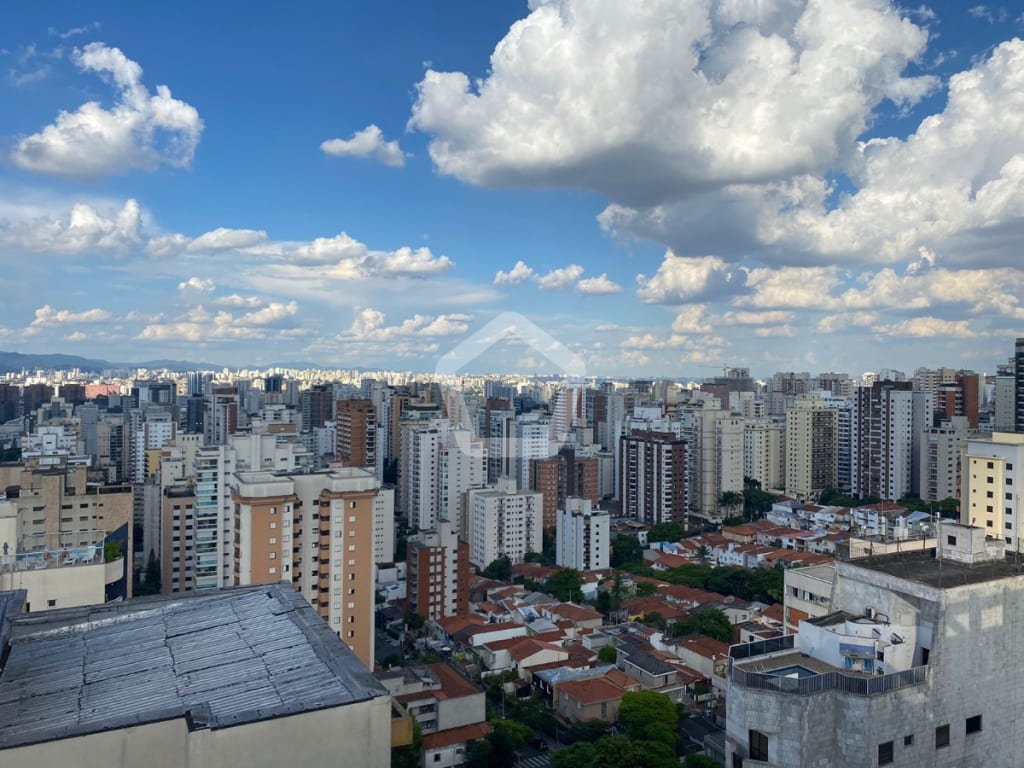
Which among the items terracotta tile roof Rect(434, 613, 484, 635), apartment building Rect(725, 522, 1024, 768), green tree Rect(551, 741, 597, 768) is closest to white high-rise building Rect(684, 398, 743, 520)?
terracotta tile roof Rect(434, 613, 484, 635)

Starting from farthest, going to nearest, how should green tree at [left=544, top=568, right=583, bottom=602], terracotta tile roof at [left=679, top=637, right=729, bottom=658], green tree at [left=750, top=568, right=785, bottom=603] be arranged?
green tree at [left=544, top=568, right=583, bottom=602] < green tree at [left=750, top=568, right=785, bottom=603] < terracotta tile roof at [left=679, top=637, right=729, bottom=658]

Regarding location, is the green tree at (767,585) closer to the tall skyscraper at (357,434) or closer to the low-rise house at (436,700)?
the low-rise house at (436,700)

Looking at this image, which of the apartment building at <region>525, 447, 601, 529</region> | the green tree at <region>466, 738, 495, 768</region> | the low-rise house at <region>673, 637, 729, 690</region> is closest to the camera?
the green tree at <region>466, 738, 495, 768</region>

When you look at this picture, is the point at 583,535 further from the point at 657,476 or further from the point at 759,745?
the point at 759,745

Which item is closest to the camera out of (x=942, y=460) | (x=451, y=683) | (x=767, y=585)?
(x=451, y=683)

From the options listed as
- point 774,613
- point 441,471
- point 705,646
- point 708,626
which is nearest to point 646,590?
point 774,613

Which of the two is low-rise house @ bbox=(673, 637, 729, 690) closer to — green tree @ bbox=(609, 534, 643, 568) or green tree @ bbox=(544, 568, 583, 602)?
green tree @ bbox=(544, 568, 583, 602)

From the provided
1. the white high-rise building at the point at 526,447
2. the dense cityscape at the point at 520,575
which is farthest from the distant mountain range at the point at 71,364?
the white high-rise building at the point at 526,447
